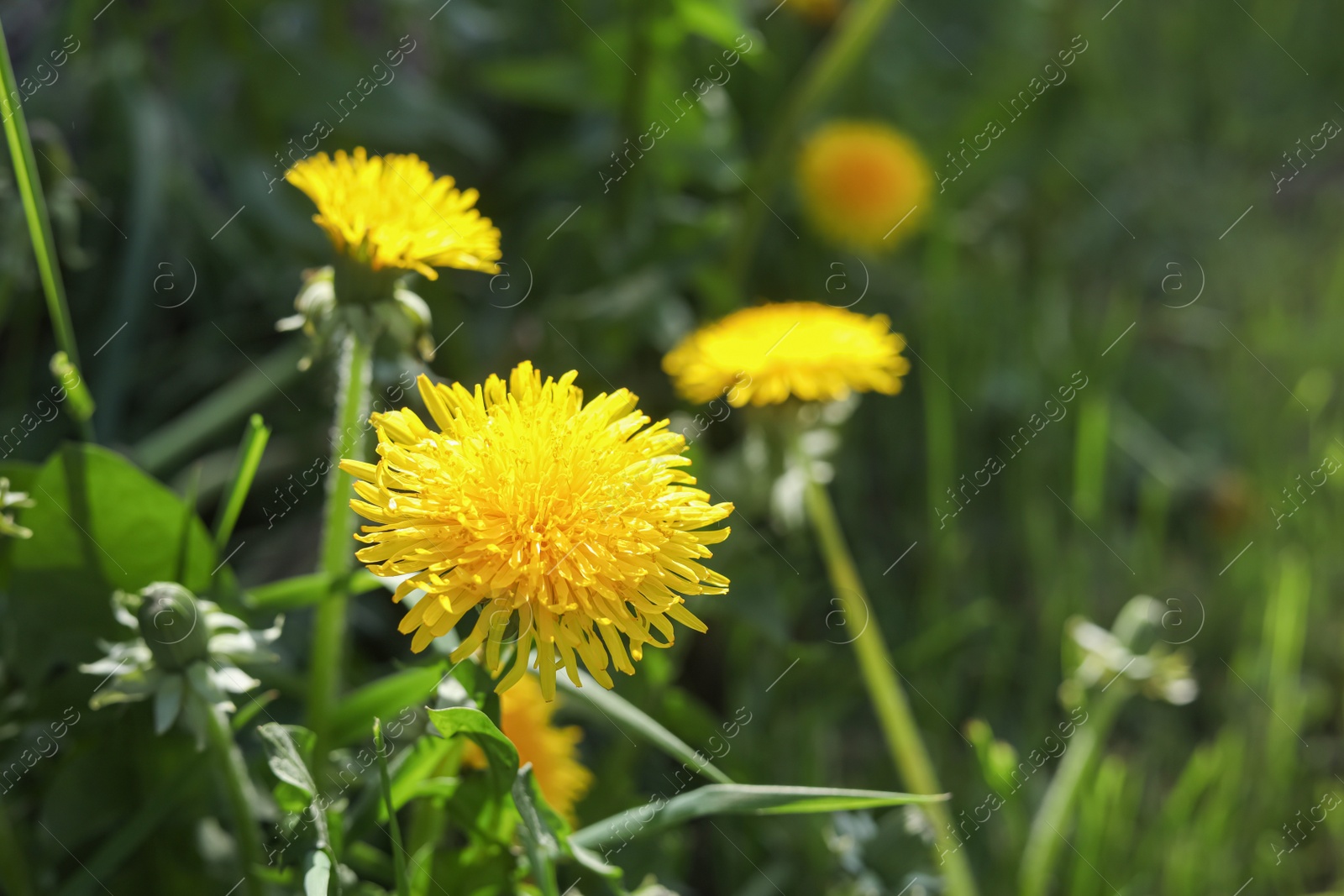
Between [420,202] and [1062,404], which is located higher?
[420,202]

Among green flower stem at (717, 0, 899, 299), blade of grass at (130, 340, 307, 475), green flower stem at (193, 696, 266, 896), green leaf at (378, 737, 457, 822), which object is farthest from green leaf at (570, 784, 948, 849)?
green flower stem at (717, 0, 899, 299)

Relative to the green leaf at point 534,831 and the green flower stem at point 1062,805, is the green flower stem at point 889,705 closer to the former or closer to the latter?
the green flower stem at point 1062,805

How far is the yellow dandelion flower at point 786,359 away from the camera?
116 centimetres

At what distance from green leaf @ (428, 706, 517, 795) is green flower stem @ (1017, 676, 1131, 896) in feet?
2.41

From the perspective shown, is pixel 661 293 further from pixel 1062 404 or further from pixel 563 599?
pixel 563 599

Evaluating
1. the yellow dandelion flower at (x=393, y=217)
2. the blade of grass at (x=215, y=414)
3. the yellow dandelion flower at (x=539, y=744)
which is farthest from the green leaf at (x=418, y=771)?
the blade of grass at (x=215, y=414)

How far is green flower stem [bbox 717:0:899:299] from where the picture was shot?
1.65 m

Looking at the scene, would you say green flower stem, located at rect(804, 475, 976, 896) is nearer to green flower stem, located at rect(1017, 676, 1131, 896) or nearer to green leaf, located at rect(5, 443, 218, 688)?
green flower stem, located at rect(1017, 676, 1131, 896)

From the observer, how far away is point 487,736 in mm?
729

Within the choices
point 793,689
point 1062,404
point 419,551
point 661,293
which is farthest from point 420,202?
point 1062,404

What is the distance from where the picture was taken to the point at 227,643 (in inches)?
31.5

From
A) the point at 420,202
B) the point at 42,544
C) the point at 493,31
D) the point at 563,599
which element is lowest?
the point at 563,599

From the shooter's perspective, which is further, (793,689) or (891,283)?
(891,283)

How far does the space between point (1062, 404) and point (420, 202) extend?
55.8 inches
